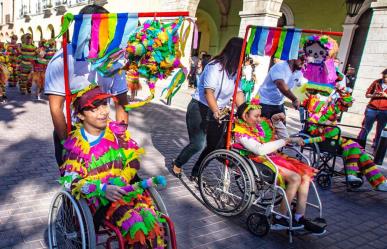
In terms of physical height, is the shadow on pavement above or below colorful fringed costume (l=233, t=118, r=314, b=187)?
below

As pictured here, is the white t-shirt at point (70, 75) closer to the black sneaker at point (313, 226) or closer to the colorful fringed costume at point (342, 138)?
the black sneaker at point (313, 226)

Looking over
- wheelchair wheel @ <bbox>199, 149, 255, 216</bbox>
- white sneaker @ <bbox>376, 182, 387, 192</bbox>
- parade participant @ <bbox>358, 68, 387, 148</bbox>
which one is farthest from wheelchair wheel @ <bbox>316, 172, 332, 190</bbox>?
parade participant @ <bbox>358, 68, 387, 148</bbox>

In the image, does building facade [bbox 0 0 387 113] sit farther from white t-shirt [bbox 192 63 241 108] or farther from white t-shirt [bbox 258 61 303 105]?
white t-shirt [bbox 192 63 241 108]

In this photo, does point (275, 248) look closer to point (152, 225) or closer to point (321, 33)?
point (152, 225)

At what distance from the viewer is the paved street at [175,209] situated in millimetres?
2889

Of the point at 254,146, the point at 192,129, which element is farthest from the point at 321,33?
the point at 192,129

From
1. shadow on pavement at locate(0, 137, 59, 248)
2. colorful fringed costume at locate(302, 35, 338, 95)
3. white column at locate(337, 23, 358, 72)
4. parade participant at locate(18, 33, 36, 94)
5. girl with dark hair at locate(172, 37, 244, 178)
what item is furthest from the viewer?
white column at locate(337, 23, 358, 72)

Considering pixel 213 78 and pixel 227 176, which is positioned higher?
pixel 213 78

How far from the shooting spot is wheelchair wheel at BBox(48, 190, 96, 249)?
189 cm

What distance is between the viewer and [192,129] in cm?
392

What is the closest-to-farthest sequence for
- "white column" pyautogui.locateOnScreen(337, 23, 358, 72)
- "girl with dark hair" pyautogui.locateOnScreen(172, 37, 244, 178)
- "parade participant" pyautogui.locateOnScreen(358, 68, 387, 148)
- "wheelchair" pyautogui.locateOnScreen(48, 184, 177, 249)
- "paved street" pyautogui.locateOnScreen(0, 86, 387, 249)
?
"wheelchair" pyautogui.locateOnScreen(48, 184, 177, 249)
"paved street" pyautogui.locateOnScreen(0, 86, 387, 249)
"girl with dark hair" pyautogui.locateOnScreen(172, 37, 244, 178)
"parade participant" pyautogui.locateOnScreen(358, 68, 387, 148)
"white column" pyautogui.locateOnScreen(337, 23, 358, 72)

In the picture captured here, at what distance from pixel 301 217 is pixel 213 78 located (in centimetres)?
169

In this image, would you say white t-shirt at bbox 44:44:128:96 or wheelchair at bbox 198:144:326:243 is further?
wheelchair at bbox 198:144:326:243

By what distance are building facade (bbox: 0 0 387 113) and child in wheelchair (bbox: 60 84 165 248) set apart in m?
4.56
